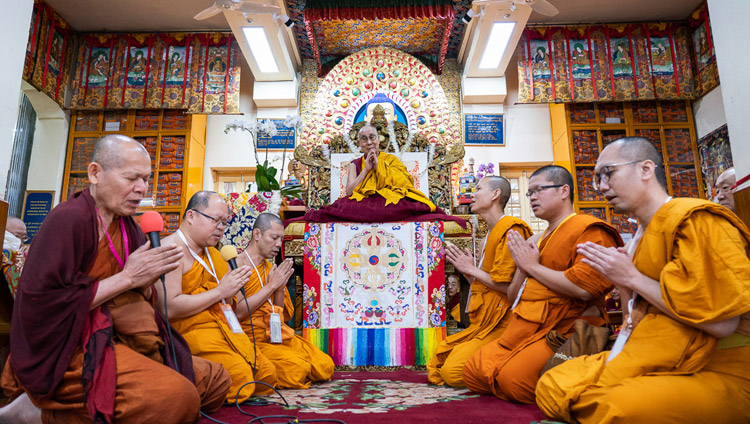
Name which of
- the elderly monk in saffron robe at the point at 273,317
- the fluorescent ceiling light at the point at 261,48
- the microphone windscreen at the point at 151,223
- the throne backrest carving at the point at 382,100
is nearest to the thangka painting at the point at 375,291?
the elderly monk in saffron robe at the point at 273,317

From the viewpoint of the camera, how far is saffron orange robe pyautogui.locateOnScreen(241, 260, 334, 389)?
2.95m

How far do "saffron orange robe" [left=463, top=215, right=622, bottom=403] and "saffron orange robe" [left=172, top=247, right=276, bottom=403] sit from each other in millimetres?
1157

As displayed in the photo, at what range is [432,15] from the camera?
7109 mm

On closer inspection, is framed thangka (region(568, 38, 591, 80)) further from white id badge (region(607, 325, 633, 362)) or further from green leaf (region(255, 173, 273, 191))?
white id badge (region(607, 325, 633, 362))

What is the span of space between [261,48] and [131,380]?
20.8 ft

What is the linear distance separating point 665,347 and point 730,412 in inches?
10.6

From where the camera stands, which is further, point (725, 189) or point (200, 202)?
point (725, 189)

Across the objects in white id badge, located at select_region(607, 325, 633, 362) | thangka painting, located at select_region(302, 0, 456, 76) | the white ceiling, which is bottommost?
white id badge, located at select_region(607, 325, 633, 362)

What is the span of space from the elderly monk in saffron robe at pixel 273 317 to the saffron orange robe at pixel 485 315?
0.74m

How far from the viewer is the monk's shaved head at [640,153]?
6.74 feet

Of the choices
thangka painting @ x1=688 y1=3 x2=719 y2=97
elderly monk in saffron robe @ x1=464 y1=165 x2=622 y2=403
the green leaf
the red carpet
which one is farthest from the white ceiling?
the red carpet

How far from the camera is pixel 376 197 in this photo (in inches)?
171

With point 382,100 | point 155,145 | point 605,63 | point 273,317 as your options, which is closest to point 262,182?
point 273,317

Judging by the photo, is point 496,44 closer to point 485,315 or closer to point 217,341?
point 485,315
